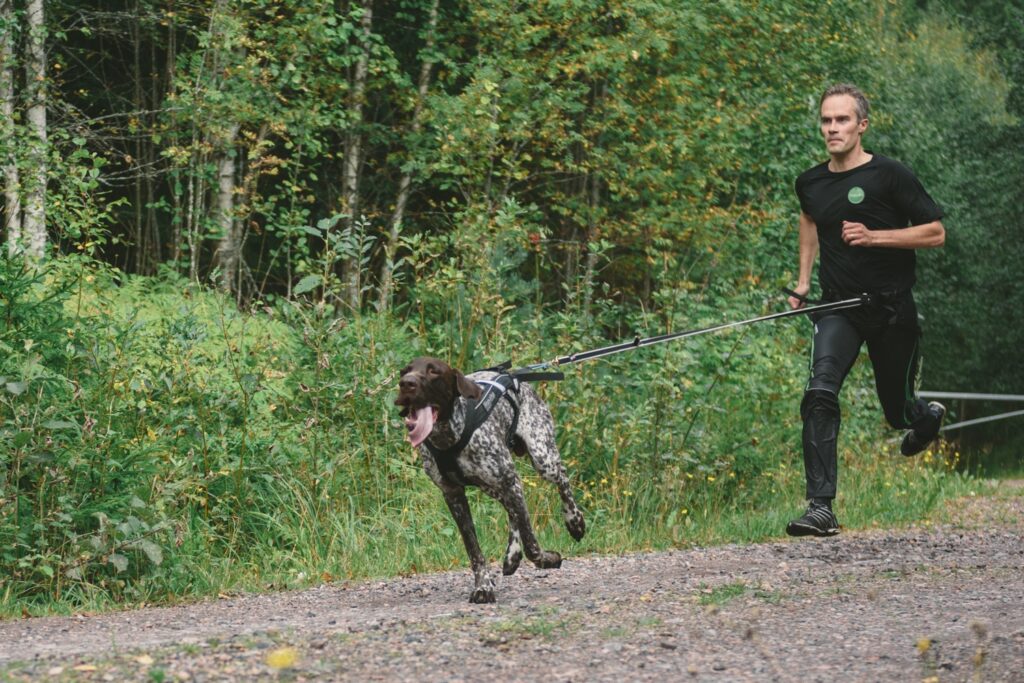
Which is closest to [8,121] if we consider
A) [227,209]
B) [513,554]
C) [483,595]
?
[227,209]

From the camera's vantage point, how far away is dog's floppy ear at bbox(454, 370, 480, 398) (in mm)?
5781

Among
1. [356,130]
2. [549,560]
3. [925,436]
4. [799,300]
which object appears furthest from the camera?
[356,130]

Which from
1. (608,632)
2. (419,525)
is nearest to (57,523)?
(419,525)

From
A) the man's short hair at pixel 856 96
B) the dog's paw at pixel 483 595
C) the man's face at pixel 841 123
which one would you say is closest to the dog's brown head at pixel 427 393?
the dog's paw at pixel 483 595

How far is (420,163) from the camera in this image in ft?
55.1

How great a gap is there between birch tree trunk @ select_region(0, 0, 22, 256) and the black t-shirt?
5072 millimetres

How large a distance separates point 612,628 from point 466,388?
4.45 feet

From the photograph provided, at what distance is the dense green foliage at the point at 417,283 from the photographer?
7.48 m

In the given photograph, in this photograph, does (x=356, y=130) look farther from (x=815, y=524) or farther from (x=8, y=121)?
(x=815, y=524)

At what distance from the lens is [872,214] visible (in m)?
7.17

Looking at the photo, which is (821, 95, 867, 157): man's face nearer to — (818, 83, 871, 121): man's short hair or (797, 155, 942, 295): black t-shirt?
(818, 83, 871, 121): man's short hair

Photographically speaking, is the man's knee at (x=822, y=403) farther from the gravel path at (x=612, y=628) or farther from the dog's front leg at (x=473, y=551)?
the dog's front leg at (x=473, y=551)

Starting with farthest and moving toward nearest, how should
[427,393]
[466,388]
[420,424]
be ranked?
[466,388] < [427,393] < [420,424]

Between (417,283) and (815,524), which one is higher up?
(417,283)
